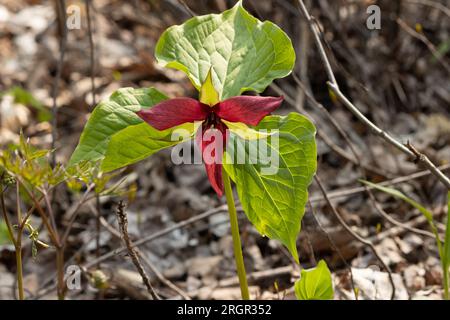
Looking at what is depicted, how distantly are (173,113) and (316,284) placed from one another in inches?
19.3

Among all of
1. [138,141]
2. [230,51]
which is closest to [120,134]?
[138,141]

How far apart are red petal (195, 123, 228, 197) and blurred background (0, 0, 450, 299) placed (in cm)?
54

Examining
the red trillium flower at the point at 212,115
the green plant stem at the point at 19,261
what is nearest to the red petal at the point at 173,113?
the red trillium flower at the point at 212,115

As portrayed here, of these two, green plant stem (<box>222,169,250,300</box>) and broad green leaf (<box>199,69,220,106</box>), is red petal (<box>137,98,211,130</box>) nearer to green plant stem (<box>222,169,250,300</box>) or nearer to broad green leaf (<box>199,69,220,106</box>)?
broad green leaf (<box>199,69,220,106</box>)

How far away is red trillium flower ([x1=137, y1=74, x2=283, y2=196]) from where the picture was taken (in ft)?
3.77

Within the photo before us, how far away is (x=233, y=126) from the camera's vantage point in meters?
1.22

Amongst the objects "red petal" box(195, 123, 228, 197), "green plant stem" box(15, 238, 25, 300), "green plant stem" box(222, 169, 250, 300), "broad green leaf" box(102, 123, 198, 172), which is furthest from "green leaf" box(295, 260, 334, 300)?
"green plant stem" box(15, 238, 25, 300)

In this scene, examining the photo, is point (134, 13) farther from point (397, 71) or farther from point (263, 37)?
point (263, 37)

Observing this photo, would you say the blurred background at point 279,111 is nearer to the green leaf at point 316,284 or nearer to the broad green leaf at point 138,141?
the green leaf at point 316,284

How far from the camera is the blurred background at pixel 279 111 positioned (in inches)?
83.1

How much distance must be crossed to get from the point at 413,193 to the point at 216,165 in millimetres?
1486

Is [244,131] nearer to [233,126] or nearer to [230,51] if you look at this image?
[233,126]

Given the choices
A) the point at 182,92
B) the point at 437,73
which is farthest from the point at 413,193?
the point at 182,92

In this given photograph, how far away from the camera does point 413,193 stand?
2479 millimetres
